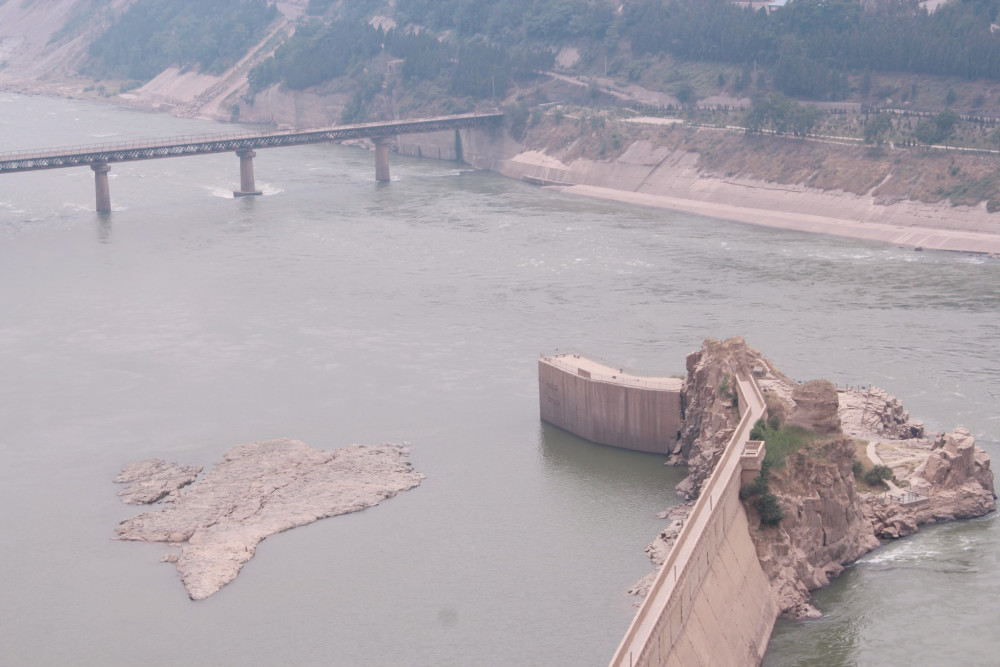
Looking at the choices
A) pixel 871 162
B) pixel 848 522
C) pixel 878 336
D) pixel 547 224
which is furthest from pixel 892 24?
pixel 848 522

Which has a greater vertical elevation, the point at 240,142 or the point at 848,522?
the point at 240,142

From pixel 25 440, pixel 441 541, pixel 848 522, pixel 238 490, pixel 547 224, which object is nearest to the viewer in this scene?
pixel 848 522

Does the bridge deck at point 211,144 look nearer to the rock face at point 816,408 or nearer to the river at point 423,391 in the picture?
the river at point 423,391

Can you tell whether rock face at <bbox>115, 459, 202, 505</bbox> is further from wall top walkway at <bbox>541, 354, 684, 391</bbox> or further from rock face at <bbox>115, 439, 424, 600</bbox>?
wall top walkway at <bbox>541, 354, 684, 391</bbox>

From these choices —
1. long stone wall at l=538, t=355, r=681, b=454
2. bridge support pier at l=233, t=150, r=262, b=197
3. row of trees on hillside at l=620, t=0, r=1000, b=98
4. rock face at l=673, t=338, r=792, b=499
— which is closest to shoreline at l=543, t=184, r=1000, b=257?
row of trees on hillside at l=620, t=0, r=1000, b=98

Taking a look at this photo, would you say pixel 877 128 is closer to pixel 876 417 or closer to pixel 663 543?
pixel 876 417

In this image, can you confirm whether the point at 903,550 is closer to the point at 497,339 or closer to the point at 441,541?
the point at 441,541

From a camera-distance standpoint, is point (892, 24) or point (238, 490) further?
point (892, 24)

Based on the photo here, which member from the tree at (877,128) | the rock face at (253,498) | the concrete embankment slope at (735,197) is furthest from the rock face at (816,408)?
the tree at (877,128)
